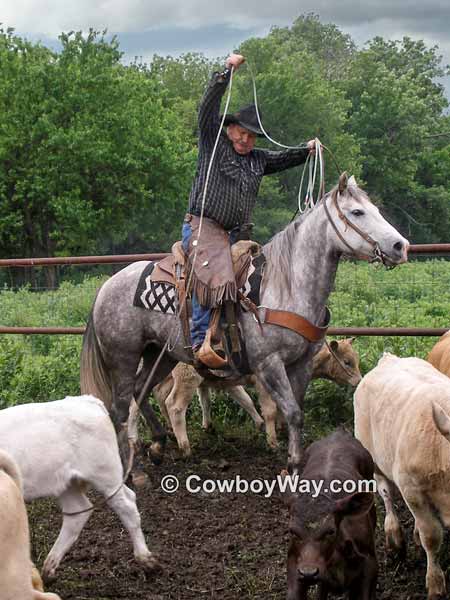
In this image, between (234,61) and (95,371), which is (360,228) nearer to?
(234,61)

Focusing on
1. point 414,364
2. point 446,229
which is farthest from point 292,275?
point 446,229

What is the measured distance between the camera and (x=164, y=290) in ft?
24.9

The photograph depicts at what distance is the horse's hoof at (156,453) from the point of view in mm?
7980

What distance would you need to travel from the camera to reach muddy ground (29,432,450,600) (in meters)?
5.33

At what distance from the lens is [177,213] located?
146ft

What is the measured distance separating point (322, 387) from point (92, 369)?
7.81 ft

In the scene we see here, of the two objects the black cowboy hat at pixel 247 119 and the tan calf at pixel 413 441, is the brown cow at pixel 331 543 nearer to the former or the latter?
the tan calf at pixel 413 441

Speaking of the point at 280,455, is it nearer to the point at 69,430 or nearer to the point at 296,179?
the point at 69,430

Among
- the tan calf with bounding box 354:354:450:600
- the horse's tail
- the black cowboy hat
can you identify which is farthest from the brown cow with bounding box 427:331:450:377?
the horse's tail

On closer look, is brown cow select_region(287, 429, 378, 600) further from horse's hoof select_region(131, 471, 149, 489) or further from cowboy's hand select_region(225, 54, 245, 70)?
cowboy's hand select_region(225, 54, 245, 70)

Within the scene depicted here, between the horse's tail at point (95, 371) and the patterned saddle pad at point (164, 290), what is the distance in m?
0.62

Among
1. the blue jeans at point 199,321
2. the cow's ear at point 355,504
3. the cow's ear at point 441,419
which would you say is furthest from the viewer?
the blue jeans at point 199,321

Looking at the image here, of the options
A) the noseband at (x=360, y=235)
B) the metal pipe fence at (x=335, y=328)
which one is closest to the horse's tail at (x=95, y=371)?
the metal pipe fence at (x=335, y=328)

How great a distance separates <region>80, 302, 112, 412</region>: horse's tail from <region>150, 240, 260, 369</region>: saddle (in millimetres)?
1032
